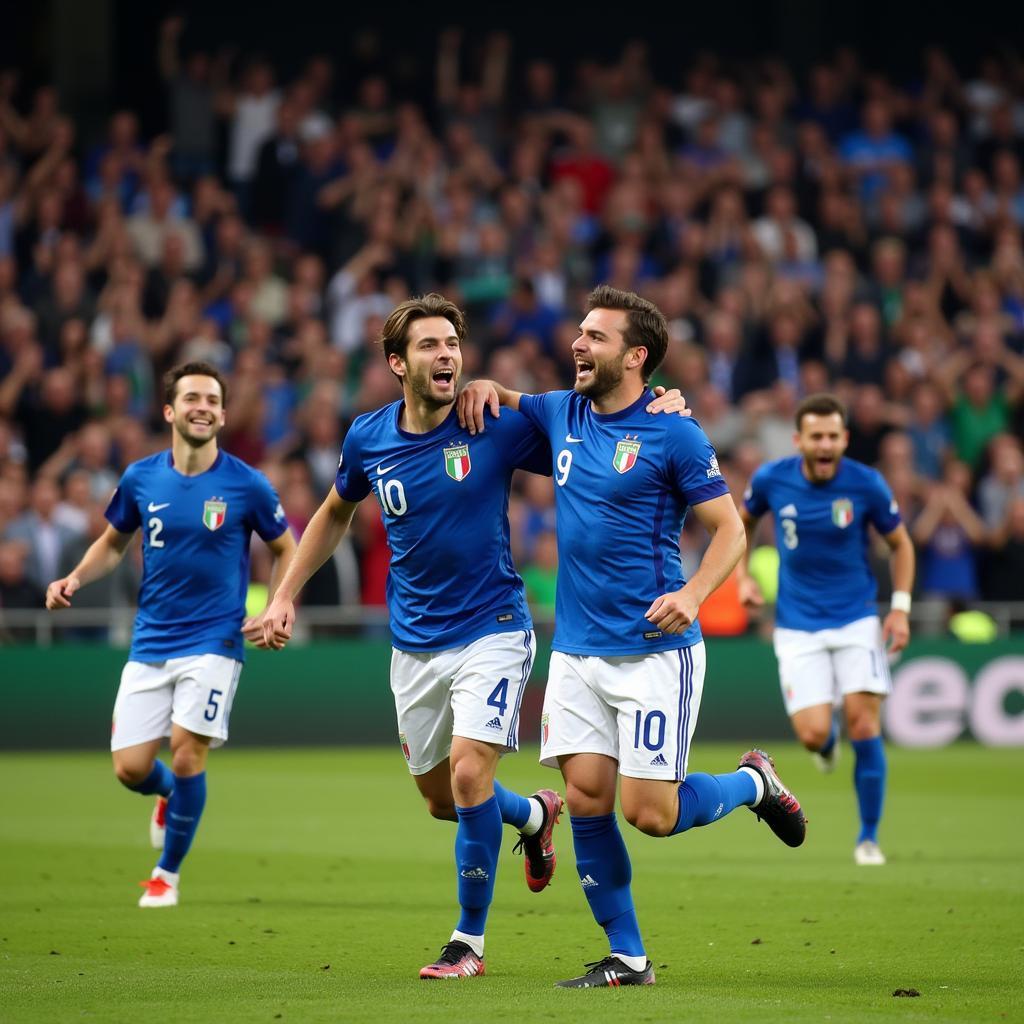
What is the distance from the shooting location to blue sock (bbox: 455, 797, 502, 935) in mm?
7270

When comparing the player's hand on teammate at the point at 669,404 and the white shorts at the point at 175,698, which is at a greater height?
the player's hand on teammate at the point at 669,404

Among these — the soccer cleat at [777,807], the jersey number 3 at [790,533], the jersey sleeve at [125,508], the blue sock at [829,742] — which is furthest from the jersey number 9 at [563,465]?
the blue sock at [829,742]

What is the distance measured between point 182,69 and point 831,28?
9274mm

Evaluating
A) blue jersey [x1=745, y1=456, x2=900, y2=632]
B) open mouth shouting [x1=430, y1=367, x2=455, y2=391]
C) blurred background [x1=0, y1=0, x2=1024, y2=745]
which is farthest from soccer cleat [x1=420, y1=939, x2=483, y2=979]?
blurred background [x1=0, y1=0, x2=1024, y2=745]

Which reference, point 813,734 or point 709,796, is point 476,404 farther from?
point 813,734

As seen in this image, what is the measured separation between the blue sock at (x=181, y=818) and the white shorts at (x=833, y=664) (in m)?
3.75

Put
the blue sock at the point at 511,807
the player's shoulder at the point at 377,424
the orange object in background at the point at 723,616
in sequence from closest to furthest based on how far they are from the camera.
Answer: the player's shoulder at the point at 377,424 → the blue sock at the point at 511,807 → the orange object in background at the point at 723,616

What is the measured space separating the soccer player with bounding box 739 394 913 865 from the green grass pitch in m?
0.93

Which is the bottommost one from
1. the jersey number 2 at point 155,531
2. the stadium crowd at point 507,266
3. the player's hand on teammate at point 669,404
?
the jersey number 2 at point 155,531

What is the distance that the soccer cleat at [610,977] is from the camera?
22.7 ft

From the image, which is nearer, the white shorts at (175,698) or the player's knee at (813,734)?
the white shorts at (175,698)

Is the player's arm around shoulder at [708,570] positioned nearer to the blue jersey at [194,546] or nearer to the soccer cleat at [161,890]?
the blue jersey at [194,546]

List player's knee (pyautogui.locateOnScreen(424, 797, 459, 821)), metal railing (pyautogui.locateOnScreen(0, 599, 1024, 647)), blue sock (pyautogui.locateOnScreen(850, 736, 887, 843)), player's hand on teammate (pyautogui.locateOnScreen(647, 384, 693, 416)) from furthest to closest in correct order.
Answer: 1. metal railing (pyautogui.locateOnScreen(0, 599, 1024, 647))
2. blue sock (pyautogui.locateOnScreen(850, 736, 887, 843))
3. player's knee (pyautogui.locateOnScreen(424, 797, 459, 821))
4. player's hand on teammate (pyautogui.locateOnScreen(647, 384, 693, 416))

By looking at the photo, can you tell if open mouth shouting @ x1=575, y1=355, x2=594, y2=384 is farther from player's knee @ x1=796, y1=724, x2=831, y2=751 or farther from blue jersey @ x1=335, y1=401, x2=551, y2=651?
player's knee @ x1=796, y1=724, x2=831, y2=751
